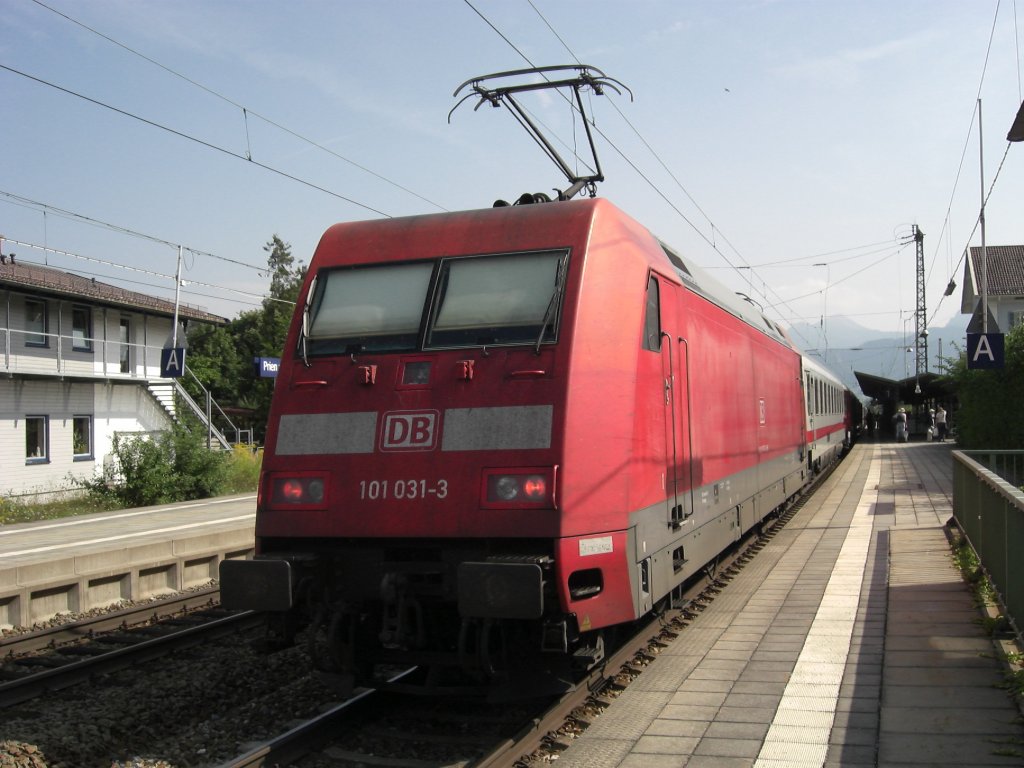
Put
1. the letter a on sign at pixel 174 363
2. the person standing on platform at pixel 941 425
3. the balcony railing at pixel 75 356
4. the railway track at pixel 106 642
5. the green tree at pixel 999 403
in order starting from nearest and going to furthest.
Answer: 1. the railway track at pixel 106 642
2. the green tree at pixel 999 403
3. the letter a on sign at pixel 174 363
4. the balcony railing at pixel 75 356
5. the person standing on platform at pixel 941 425

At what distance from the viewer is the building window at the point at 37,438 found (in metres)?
27.2

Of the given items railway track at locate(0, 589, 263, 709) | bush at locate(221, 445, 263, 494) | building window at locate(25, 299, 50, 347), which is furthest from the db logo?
building window at locate(25, 299, 50, 347)

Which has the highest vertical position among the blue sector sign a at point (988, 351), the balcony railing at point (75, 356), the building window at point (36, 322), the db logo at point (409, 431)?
the building window at point (36, 322)

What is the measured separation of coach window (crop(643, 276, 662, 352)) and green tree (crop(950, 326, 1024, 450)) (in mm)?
15947

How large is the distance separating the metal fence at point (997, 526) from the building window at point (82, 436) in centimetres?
2481

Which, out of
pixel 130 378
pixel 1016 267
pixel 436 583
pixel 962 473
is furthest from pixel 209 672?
pixel 1016 267

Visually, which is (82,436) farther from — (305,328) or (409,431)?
(409,431)

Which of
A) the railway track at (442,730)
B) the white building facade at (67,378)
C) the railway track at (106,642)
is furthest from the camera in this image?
the white building facade at (67,378)

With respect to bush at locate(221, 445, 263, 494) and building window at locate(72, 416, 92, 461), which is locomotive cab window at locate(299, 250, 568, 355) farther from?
building window at locate(72, 416, 92, 461)

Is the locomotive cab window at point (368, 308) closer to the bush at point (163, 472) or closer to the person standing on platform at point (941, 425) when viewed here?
the bush at point (163, 472)

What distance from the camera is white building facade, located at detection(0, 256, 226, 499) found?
26500 millimetres

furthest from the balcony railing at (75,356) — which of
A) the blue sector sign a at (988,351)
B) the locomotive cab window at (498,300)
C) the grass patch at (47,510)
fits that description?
the locomotive cab window at (498,300)

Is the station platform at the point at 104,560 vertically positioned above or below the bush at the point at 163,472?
below

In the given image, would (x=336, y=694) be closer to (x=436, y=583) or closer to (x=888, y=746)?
(x=436, y=583)
